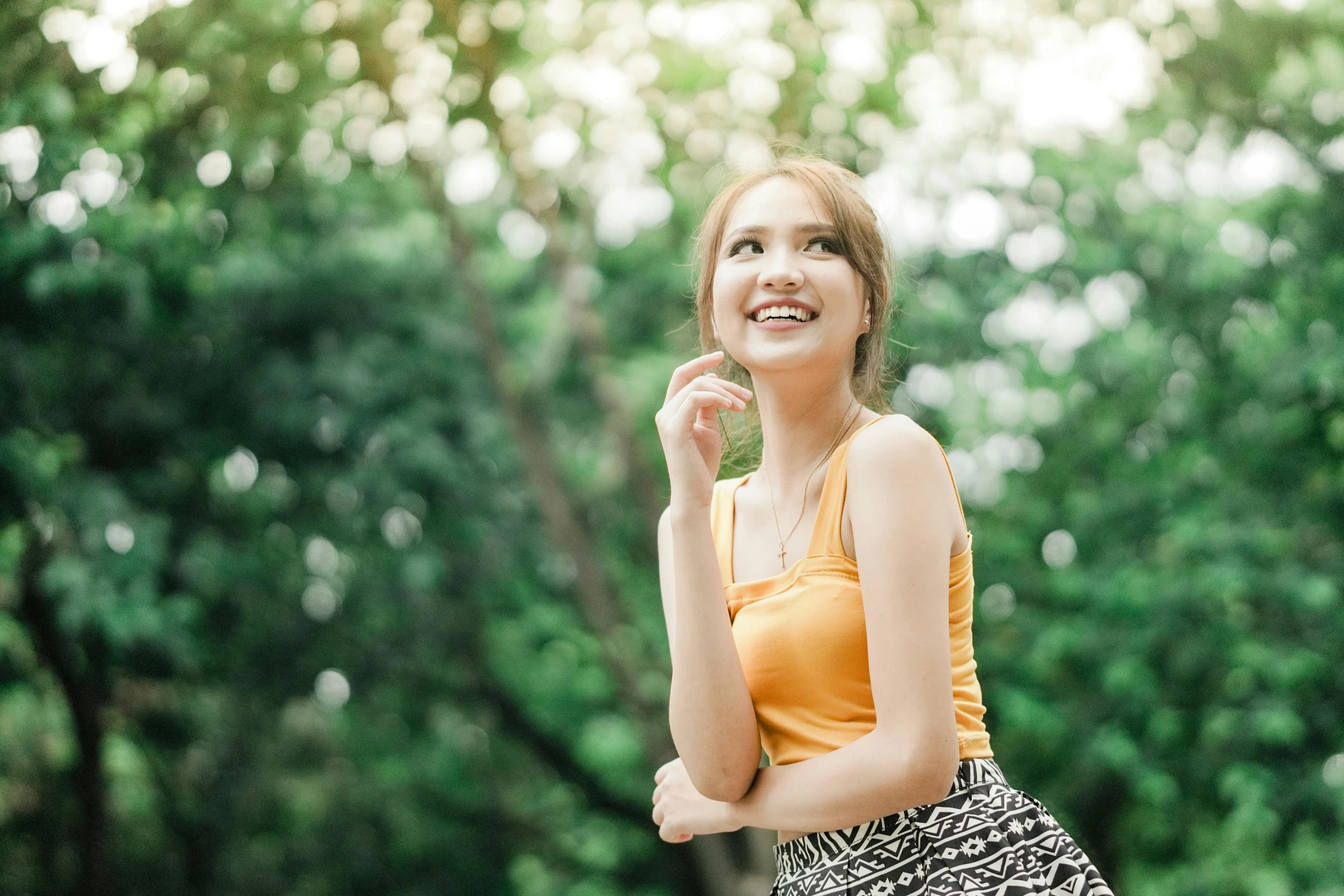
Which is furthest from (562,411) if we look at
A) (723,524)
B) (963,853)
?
(963,853)

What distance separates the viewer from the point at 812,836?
1414mm

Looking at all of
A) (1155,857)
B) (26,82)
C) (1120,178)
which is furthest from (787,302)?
(1155,857)

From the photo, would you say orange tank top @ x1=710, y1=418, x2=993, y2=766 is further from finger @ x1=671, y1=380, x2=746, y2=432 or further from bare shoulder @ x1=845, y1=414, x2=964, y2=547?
finger @ x1=671, y1=380, x2=746, y2=432

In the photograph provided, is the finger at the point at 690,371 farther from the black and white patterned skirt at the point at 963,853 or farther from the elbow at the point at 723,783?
the black and white patterned skirt at the point at 963,853

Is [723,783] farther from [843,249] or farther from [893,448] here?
[843,249]

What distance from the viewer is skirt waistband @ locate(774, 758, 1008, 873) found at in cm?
136

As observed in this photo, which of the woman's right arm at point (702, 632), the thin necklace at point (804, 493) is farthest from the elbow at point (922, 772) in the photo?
the thin necklace at point (804, 493)

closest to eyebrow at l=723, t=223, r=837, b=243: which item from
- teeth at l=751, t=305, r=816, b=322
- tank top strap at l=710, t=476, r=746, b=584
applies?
teeth at l=751, t=305, r=816, b=322

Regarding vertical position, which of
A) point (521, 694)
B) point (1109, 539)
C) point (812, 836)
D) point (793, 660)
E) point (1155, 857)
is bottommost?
point (1155, 857)

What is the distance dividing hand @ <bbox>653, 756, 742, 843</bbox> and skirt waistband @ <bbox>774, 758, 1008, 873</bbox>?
0.10 m

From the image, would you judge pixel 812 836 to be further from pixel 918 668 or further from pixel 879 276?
pixel 879 276

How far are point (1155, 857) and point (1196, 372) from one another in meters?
2.81

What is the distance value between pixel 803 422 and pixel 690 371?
0.18 m

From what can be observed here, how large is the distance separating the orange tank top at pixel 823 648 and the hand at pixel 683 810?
0.37 ft
